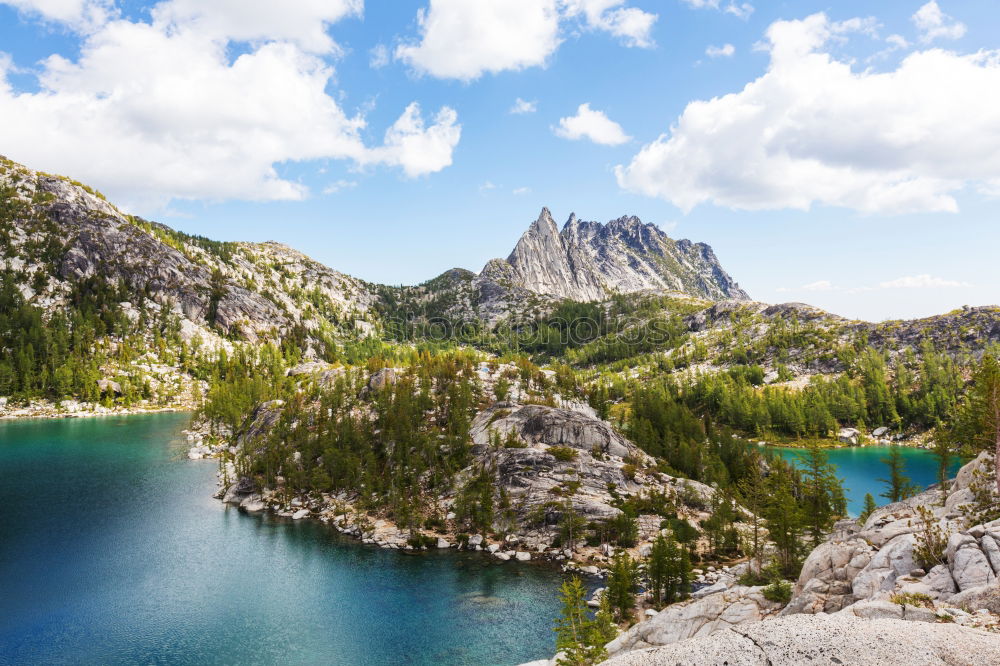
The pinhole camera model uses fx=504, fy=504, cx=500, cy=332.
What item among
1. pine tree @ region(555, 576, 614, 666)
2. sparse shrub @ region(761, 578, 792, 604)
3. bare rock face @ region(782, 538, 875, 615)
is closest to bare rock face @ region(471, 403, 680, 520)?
pine tree @ region(555, 576, 614, 666)

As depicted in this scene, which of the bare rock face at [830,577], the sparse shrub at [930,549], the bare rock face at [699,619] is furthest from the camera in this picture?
the bare rock face at [699,619]

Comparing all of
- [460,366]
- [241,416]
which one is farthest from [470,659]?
[241,416]

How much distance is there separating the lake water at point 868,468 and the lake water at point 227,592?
7251cm

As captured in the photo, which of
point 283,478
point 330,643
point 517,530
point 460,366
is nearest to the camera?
point 330,643

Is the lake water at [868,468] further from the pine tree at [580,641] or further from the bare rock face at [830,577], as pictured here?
the pine tree at [580,641]

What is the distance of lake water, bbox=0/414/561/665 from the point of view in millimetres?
52594

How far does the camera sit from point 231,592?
65.7 metres

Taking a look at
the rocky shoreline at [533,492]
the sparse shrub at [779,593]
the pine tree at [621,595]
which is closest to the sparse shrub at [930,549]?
the sparse shrub at [779,593]

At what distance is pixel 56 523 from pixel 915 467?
201 m

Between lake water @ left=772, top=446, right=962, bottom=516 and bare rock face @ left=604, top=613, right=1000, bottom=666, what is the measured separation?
316 feet

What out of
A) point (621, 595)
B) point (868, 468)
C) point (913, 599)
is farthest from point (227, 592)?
point (868, 468)

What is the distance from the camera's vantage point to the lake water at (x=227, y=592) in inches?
2071

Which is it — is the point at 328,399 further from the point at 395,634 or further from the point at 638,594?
the point at 638,594

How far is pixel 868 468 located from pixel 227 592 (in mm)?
160411
